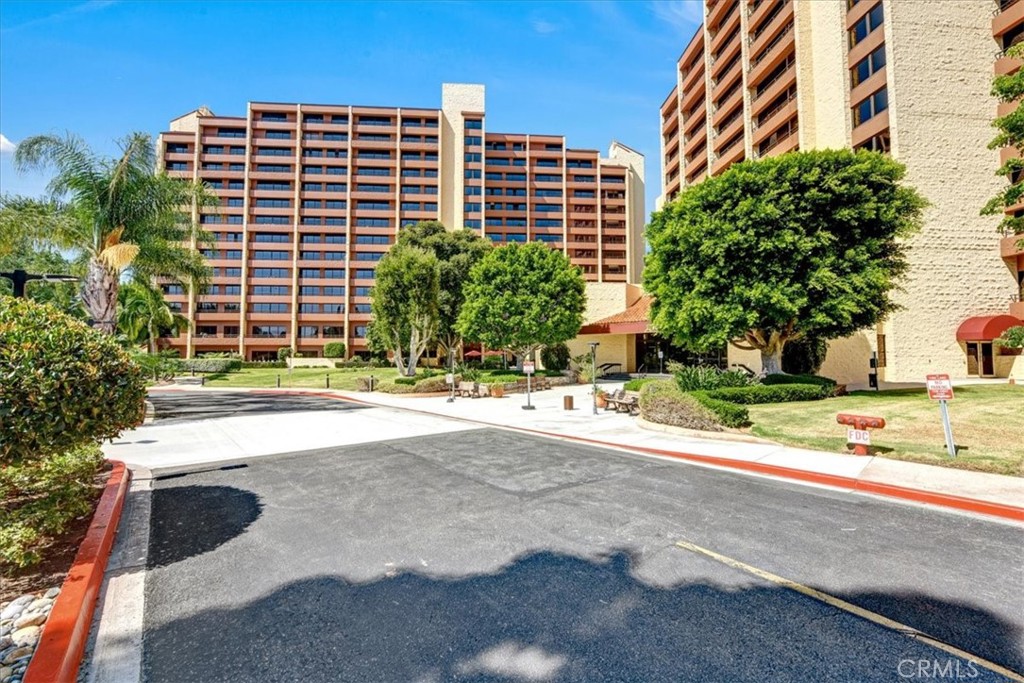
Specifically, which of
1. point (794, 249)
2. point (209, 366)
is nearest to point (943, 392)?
point (794, 249)

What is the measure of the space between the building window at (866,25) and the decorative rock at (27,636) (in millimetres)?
39188

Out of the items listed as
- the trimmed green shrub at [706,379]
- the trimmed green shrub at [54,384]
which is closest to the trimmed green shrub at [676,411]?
the trimmed green shrub at [706,379]

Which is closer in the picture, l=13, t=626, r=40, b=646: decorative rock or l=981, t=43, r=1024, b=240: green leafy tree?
l=13, t=626, r=40, b=646: decorative rock

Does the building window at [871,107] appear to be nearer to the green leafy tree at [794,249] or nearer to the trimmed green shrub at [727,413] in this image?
the green leafy tree at [794,249]

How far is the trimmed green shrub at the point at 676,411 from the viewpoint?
12.2 metres

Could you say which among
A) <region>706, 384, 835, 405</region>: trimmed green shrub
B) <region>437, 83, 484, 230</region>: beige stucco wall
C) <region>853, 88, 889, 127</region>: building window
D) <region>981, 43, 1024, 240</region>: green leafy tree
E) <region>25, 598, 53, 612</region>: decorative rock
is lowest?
<region>25, 598, 53, 612</region>: decorative rock

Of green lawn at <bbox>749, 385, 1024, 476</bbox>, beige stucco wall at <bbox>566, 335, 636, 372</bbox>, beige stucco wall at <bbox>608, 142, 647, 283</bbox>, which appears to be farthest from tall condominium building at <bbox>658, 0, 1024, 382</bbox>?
beige stucco wall at <bbox>608, 142, 647, 283</bbox>

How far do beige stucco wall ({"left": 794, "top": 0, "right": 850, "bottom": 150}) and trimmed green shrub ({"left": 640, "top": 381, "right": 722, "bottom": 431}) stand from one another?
81.4ft

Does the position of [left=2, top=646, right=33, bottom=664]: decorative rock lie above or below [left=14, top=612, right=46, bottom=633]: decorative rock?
below

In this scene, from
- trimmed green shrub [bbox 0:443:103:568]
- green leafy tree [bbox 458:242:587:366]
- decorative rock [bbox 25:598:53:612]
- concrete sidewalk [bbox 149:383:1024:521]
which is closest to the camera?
decorative rock [bbox 25:598:53:612]

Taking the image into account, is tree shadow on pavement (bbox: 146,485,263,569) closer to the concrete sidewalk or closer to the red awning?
the concrete sidewalk

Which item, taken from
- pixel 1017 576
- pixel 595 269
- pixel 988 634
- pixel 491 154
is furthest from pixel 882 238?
pixel 491 154

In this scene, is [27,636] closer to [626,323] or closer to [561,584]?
[561,584]

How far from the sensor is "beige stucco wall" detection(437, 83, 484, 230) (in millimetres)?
70312
